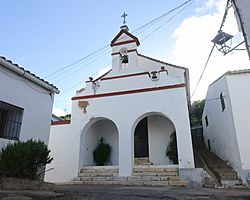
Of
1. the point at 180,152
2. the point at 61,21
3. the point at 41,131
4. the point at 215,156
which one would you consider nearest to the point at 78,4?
the point at 61,21

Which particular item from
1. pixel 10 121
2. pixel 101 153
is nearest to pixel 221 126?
pixel 101 153

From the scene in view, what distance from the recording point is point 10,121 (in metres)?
7.10

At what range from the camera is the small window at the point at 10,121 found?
6.86 meters

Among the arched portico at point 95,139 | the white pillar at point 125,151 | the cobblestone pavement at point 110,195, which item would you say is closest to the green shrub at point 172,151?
the white pillar at point 125,151

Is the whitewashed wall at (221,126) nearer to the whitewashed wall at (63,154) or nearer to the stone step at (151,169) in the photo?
the stone step at (151,169)

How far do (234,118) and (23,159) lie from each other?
8.56 m

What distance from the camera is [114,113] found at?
428 inches

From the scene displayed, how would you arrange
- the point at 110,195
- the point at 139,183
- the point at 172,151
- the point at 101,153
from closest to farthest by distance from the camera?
the point at 110,195
the point at 139,183
the point at 172,151
the point at 101,153

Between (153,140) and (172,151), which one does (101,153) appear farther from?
(172,151)

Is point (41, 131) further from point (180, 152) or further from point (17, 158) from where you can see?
point (180, 152)

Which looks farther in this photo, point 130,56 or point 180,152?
point 130,56

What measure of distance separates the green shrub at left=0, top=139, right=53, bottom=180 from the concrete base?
18.4ft

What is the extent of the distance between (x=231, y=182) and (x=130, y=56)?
792cm

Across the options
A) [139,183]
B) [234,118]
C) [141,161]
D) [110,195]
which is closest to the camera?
[110,195]
